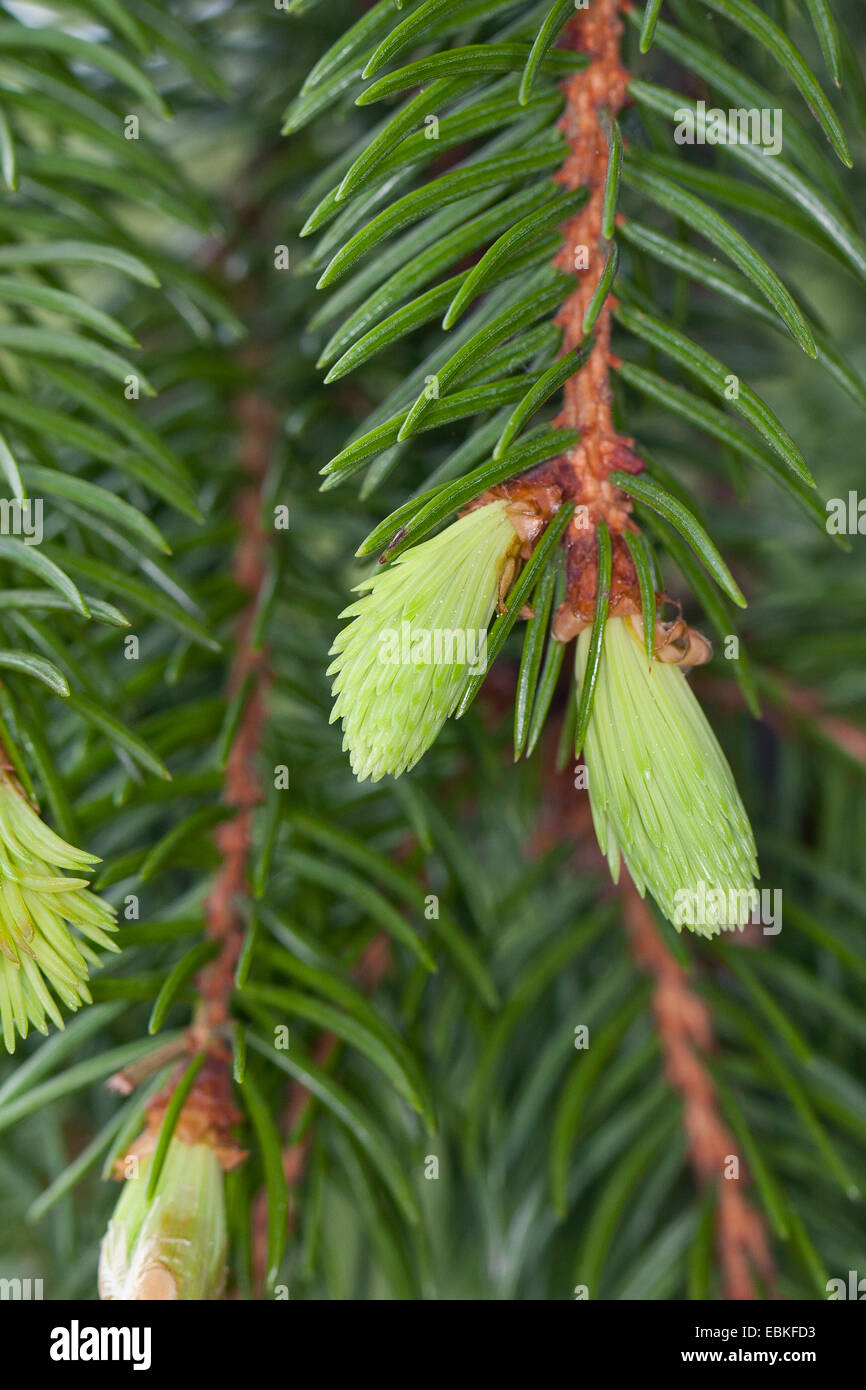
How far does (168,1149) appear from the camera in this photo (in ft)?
0.99

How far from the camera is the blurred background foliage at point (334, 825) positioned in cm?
35

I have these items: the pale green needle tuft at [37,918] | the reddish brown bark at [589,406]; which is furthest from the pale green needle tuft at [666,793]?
the pale green needle tuft at [37,918]

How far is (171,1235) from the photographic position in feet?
0.99

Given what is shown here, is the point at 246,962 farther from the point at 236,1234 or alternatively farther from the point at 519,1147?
the point at 519,1147

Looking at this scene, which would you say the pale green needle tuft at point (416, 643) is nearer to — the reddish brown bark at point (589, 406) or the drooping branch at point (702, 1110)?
the reddish brown bark at point (589, 406)

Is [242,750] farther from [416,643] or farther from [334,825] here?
[416,643]

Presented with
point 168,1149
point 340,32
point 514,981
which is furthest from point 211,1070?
point 340,32

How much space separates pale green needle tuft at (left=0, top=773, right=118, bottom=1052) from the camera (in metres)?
0.27

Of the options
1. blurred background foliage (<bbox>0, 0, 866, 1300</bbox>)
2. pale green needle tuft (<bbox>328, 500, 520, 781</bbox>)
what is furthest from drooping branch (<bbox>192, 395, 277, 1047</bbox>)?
pale green needle tuft (<bbox>328, 500, 520, 781</bbox>)

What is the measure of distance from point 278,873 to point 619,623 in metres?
0.17

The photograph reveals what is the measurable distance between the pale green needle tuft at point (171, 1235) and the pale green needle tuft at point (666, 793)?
147 millimetres

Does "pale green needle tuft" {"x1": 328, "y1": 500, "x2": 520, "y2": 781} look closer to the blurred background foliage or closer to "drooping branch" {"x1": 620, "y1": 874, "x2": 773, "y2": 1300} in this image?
the blurred background foliage

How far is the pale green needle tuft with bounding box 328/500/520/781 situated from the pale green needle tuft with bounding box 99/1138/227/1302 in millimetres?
137

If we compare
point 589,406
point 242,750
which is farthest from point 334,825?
point 589,406
